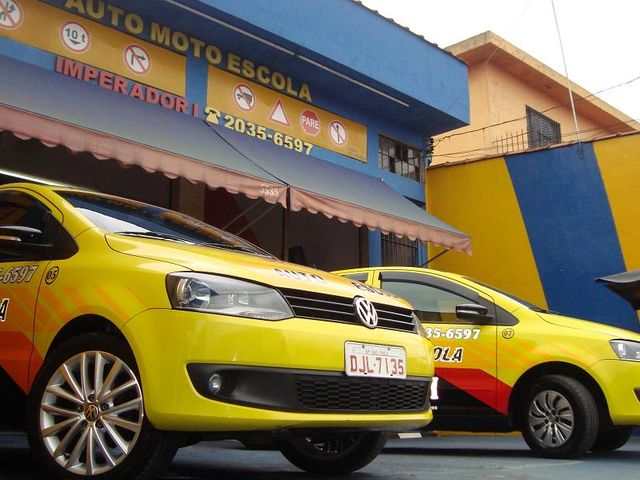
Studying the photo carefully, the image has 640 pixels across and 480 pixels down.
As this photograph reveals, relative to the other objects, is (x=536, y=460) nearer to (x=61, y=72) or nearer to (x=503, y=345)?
(x=503, y=345)

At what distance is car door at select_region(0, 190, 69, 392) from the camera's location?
333 cm

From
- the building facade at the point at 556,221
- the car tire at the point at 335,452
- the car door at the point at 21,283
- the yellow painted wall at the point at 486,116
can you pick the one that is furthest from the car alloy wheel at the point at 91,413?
the yellow painted wall at the point at 486,116

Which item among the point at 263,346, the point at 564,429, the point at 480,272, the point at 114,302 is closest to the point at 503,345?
the point at 564,429

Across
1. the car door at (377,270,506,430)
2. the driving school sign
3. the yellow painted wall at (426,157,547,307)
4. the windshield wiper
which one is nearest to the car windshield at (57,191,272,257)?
the windshield wiper

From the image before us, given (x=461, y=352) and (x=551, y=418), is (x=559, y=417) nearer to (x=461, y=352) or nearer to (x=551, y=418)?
(x=551, y=418)

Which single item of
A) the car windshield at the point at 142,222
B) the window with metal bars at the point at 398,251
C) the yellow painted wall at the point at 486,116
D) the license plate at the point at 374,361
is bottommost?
the license plate at the point at 374,361

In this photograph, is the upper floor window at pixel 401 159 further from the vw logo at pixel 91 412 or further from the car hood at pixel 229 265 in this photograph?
the vw logo at pixel 91 412

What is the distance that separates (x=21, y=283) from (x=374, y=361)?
182 cm

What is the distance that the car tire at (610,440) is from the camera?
19.7 ft

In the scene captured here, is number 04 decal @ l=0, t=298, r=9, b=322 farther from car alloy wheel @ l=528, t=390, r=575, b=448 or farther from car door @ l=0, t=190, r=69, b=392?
car alloy wheel @ l=528, t=390, r=575, b=448

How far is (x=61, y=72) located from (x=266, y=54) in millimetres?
3094

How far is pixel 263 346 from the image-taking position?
2918 mm

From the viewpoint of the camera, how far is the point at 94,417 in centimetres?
294

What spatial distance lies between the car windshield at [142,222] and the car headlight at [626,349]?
9.90 ft
